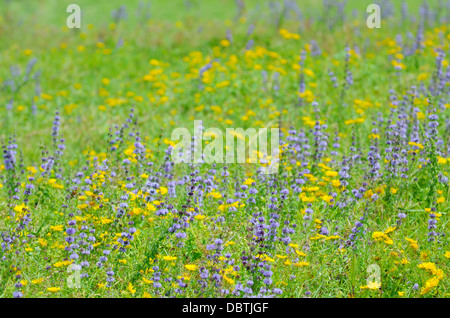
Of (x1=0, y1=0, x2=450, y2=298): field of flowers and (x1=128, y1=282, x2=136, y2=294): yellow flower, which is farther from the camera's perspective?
(x1=0, y1=0, x2=450, y2=298): field of flowers

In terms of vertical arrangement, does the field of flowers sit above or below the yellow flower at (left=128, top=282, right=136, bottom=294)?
above

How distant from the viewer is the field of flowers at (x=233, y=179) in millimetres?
3775

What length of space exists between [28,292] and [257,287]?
4.93 feet

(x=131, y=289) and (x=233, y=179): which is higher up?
(x=233, y=179)

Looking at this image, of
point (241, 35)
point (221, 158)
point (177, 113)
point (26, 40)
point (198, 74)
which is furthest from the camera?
point (26, 40)

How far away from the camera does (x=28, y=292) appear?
142 inches

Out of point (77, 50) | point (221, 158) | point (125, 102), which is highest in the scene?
point (77, 50)

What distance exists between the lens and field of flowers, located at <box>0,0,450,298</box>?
3.78 metres

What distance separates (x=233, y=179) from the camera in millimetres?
5238

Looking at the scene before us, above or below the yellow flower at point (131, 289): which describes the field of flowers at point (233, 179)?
above

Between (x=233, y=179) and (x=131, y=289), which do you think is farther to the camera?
(x=233, y=179)

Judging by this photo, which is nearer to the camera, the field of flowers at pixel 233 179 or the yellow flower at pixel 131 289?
the yellow flower at pixel 131 289
